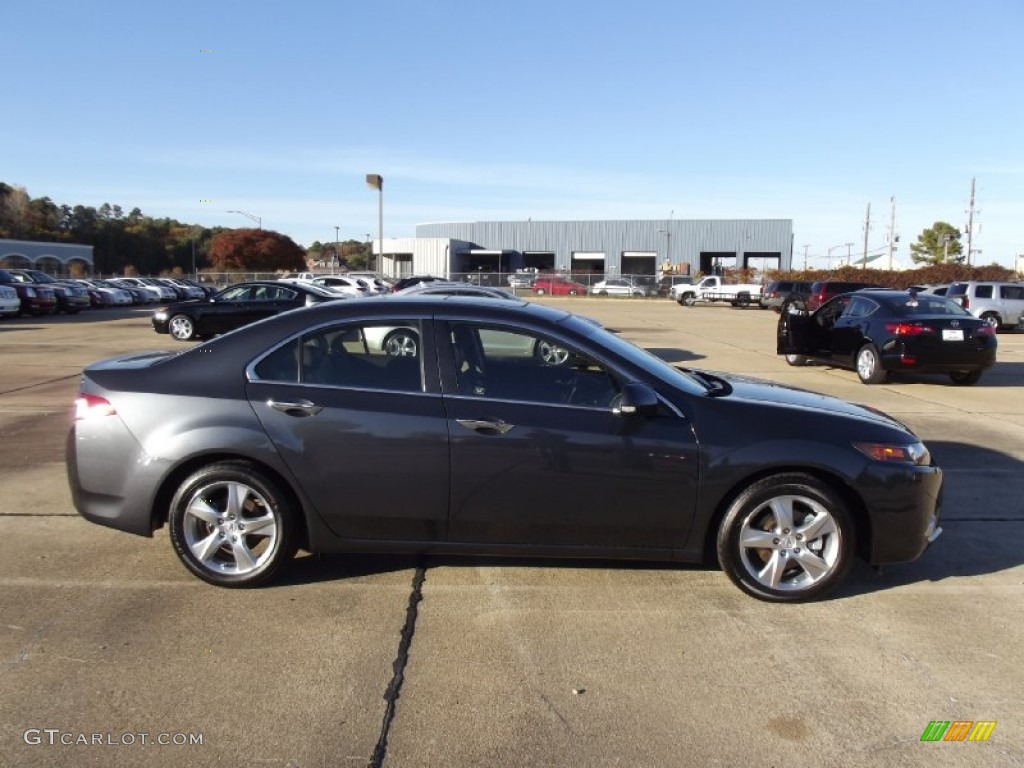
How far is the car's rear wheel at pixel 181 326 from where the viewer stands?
1900 centimetres

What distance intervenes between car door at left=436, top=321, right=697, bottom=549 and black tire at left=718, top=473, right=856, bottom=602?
0.28 meters

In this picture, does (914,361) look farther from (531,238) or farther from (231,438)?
(531,238)

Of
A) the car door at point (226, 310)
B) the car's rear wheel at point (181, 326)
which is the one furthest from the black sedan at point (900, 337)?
the car's rear wheel at point (181, 326)

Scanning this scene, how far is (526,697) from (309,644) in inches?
42.2

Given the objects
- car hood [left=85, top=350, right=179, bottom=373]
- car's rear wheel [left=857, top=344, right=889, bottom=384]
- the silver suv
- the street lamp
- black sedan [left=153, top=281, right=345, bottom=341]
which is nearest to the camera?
car hood [left=85, top=350, right=179, bottom=373]

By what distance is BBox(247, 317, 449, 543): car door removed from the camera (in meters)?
3.98

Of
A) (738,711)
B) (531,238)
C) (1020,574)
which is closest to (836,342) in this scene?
(1020,574)

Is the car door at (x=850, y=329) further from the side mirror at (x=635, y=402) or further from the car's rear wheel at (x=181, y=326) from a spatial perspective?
the car's rear wheel at (x=181, y=326)

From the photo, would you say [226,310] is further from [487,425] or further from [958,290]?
[958,290]

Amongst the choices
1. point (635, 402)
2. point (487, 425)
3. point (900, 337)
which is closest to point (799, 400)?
point (635, 402)

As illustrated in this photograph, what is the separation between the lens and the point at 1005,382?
43.2 ft

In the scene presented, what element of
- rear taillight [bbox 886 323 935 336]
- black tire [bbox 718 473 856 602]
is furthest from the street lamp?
black tire [bbox 718 473 856 602]

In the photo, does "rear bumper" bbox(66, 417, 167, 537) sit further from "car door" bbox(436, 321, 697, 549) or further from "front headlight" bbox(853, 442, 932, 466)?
"front headlight" bbox(853, 442, 932, 466)

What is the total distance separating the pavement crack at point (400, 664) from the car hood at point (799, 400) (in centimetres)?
199
